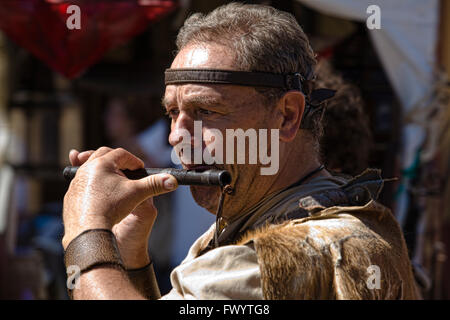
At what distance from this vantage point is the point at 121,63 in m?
6.34

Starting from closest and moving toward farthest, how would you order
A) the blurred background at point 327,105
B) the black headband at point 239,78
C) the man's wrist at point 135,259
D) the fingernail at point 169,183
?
the fingernail at point 169,183, the black headband at point 239,78, the man's wrist at point 135,259, the blurred background at point 327,105

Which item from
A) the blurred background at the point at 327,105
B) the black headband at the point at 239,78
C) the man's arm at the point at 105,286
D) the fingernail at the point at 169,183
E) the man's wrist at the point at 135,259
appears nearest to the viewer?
the man's arm at the point at 105,286

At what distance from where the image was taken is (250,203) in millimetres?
2166

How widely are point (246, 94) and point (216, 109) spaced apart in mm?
103

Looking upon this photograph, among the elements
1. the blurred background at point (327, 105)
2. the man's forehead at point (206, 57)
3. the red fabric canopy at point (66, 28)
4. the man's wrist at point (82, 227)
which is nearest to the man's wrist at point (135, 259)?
the man's wrist at point (82, 227)

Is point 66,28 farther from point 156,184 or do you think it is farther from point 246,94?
point 156,184

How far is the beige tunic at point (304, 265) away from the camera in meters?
1.73

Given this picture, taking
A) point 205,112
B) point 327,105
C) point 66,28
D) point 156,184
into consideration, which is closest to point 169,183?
point 156,184

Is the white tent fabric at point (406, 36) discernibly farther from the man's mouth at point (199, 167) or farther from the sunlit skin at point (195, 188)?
the man's mouth at point (199, 167)

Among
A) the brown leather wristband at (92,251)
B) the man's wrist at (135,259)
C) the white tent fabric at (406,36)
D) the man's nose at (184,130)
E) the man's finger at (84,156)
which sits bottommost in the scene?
the man's wrist at (135,259)

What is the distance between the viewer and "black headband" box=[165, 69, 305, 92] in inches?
79.4
